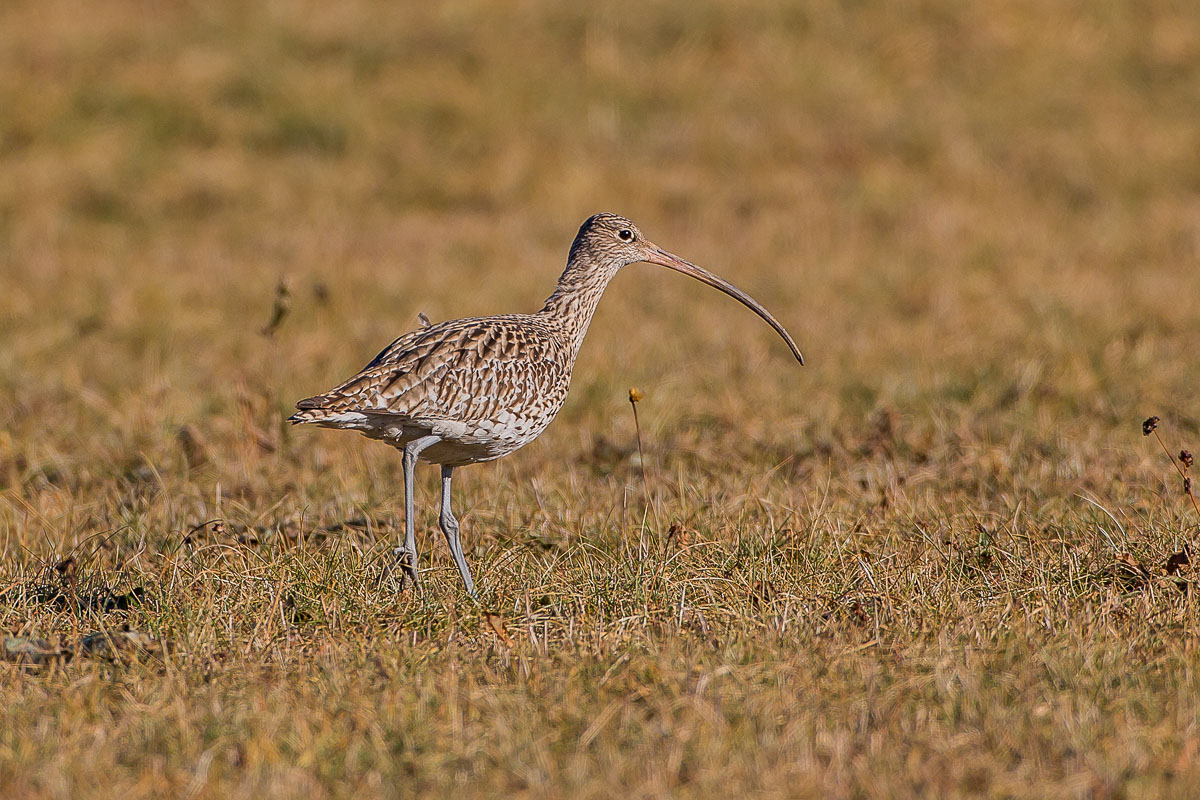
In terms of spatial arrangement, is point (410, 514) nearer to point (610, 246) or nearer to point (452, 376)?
point (452, 376)

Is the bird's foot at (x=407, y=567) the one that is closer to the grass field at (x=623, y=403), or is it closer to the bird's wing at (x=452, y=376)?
the grass field at (x=623, y=403)

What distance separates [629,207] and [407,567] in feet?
29.7

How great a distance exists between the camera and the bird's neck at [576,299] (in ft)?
21.2

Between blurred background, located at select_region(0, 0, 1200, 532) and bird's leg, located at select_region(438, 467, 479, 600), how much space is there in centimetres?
152

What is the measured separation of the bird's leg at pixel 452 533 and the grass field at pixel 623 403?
0.12 metres

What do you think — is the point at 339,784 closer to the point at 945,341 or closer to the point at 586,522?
the point at 586,522

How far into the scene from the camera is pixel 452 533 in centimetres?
551

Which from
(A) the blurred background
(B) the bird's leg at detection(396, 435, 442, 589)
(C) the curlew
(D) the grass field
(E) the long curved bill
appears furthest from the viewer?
(A) the blurred background

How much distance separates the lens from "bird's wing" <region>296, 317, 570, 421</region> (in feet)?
18.0

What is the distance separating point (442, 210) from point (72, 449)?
701 cm

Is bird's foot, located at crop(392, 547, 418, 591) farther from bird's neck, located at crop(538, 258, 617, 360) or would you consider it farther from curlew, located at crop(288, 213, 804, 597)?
bird's neck, located at crop(538, 258, 617, 360)

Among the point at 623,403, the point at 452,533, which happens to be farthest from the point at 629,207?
the point at 452,533

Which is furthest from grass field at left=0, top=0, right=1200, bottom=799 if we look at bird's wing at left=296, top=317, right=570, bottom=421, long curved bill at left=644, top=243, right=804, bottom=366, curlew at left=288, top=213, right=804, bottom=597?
long curved bill at left=644, top=243, right=804, bottom=366

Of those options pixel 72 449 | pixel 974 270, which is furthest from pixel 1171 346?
pixel 72 449
